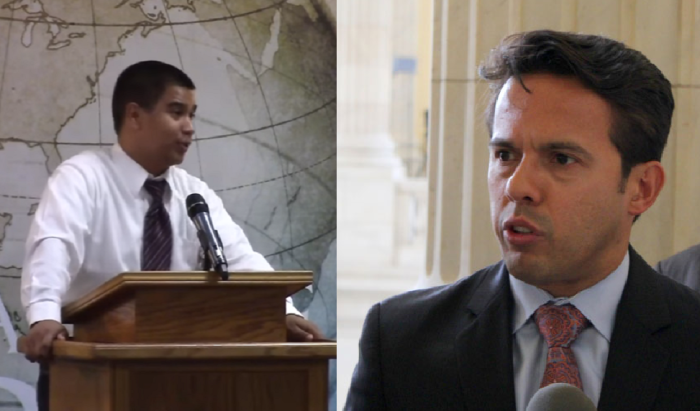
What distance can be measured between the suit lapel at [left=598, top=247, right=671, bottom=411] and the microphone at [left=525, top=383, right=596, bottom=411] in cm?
57

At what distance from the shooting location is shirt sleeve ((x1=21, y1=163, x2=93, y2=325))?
411 centimetres

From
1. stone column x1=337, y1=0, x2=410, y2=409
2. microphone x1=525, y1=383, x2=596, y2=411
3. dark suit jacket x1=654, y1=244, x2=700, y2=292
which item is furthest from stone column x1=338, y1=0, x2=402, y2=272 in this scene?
microphone x1=525, y1=383, x2=596, y2=411

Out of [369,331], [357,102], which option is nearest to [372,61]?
[357,102]

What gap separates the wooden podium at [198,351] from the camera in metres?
3.40

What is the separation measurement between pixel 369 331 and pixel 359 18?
37.8ft

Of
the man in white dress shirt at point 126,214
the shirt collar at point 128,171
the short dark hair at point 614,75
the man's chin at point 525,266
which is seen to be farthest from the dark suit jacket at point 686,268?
the shirt collar at point 128,171

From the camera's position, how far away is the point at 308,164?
4477mm

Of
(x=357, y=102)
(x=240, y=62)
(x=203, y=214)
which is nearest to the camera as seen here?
(x=203, y=214)

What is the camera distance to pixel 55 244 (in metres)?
4.18

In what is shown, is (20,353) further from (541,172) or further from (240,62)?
(541,172)

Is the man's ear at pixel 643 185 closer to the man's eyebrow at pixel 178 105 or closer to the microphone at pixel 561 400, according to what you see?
the microphone at pixel 561 400

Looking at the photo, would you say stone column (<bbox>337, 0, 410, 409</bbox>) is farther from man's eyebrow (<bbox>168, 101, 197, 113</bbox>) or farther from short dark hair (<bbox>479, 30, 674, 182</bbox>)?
short dark hair (<bbox>479, 30, 674, 182</bbox>)

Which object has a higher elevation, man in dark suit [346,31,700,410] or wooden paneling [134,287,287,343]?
man in dark suit [346,31,700,410]

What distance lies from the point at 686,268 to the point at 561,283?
1.32 metres
